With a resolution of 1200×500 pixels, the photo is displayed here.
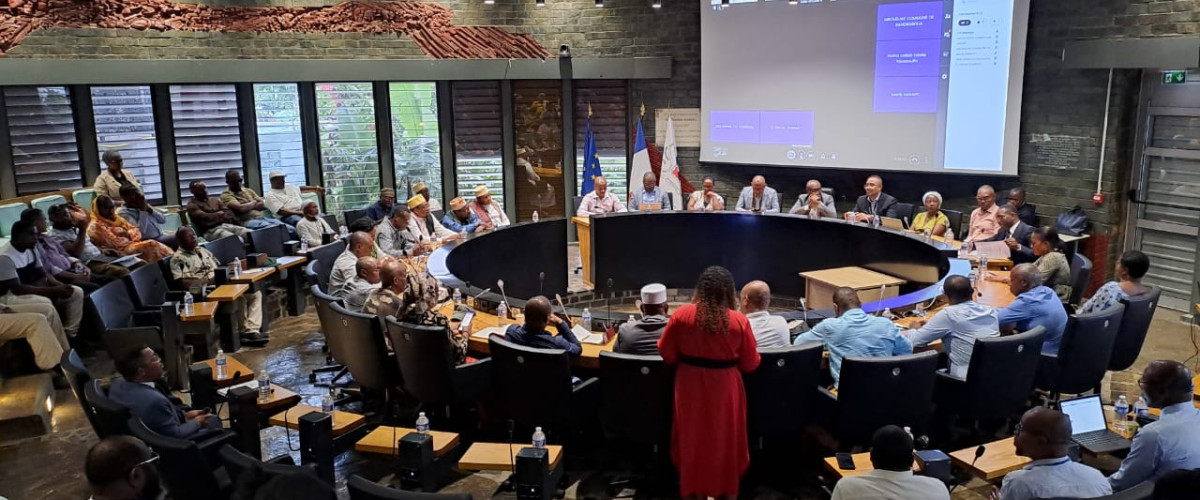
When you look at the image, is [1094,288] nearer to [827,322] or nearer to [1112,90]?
[1112,90]

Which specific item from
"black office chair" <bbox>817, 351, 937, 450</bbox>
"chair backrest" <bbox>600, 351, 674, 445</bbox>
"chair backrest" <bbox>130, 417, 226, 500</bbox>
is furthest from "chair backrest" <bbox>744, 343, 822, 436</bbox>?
"chair backrest" <bbox>130, 417, 226, 500</bbox>

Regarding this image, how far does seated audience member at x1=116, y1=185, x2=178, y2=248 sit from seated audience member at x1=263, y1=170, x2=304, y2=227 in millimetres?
1333

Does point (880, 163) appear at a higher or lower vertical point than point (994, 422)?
higher

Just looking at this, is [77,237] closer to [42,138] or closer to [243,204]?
[243,204]

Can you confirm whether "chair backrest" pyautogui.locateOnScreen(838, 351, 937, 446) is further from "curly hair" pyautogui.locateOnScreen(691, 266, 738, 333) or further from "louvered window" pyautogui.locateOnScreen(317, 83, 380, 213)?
"louvered window" pyautogui.locateOnScreen(317, 83, 380, 213)

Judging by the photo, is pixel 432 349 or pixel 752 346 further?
pixel 432 349

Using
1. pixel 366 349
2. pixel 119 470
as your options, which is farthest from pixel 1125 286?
pixel 119 470

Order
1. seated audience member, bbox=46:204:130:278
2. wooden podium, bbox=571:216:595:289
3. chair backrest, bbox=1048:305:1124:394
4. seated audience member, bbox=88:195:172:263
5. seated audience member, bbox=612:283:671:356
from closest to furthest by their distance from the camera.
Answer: seated audience member, bbox=612:283:671:356 < chair backrest, bbox=1048:305:1124:394 < seated audience member, bbox=46:204:130:278 < seated audience member, bbox=88:195:172:263 < wooden podium, bbox=571:216:595:289

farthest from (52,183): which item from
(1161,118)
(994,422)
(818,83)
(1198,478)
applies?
(1161,118)

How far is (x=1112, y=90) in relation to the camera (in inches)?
345

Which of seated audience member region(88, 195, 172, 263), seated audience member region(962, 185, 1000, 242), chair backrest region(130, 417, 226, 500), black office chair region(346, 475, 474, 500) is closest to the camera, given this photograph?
black office chair region(346, 475, 474, 500)

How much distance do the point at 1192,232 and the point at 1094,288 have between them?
0.96 metres

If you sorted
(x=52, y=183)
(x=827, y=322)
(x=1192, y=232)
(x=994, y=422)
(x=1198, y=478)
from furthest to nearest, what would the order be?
(x=52, y=183)
(x=1192, y=232)
(x=994, y=422)
(x=827, y=322)
(x=1198, y=478)

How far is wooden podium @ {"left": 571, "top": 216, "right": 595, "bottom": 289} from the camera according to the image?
9484mm
